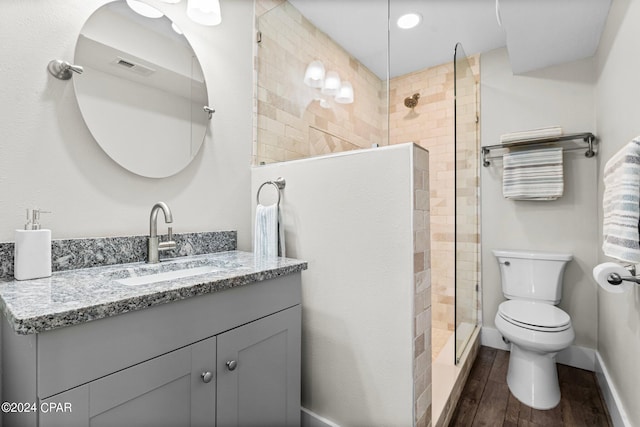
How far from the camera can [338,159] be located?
53.7 inches

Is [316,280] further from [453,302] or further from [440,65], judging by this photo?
[440,65]

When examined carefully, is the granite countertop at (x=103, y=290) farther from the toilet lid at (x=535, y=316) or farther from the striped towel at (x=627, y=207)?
the toilet lid at (x=535, y=316)

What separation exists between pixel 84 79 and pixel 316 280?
127cm

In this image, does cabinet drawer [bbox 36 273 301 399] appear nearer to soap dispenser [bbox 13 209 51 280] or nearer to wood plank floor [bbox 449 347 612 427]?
soap dispenser [bbox 13 209 51 280]

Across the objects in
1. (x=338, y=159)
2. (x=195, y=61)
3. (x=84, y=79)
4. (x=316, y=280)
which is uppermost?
(x=195, y=61)

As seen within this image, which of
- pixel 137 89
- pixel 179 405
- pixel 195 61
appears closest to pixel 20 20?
pixel 137 89

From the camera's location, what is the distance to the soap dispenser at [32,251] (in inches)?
38.1

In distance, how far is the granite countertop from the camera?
2.13 feet

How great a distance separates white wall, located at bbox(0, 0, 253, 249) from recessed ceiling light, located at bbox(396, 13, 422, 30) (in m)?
1.22

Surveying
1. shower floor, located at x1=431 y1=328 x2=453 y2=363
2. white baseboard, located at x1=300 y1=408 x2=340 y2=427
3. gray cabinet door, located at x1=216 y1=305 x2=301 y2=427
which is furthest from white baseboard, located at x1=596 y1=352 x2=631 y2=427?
gray cabinet door, located at x1=216 y1=305 x2=301 y2=427

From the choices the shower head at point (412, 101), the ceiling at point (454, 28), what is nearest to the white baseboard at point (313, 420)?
the ceiling at point (454, 28)

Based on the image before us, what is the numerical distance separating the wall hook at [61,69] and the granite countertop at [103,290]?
73cm

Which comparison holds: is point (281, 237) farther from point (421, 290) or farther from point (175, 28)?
point (175, 28)

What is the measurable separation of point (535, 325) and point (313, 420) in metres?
1.34
